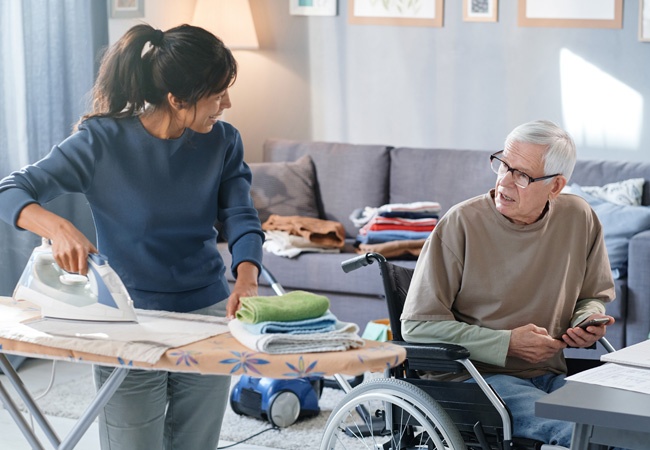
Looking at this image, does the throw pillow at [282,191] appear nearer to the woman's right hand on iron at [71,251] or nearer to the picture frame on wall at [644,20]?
the picture frame on wall at [644,20]

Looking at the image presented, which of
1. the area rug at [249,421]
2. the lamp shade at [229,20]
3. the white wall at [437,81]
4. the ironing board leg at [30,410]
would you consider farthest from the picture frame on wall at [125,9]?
the ironing board leg at [30,410]

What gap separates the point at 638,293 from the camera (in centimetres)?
399

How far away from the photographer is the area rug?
3436 millimetres

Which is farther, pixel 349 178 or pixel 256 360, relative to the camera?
pixel 349 178

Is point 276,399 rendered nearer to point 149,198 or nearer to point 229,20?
point 149,198

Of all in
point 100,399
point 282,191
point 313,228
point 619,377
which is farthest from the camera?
point 282,191

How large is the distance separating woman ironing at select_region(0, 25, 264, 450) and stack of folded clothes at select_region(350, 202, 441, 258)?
220cm

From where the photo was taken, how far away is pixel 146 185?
2141mm

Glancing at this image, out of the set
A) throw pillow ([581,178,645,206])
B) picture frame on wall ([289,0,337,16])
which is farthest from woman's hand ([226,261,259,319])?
picture frame on wall ([289,0,337,16])

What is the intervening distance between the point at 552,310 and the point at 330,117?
3114mm

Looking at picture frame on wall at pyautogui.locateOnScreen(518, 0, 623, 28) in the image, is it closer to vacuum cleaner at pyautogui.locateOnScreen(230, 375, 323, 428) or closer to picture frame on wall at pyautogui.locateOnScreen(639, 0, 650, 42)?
picture frame on wall at pyautogui.locateOnScreen(639, 0, 650, 42)

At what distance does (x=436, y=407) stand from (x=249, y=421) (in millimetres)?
1510

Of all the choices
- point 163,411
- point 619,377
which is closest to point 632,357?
point 619,377

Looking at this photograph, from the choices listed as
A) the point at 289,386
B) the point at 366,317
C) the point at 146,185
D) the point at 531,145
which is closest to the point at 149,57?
the point at 146,185
